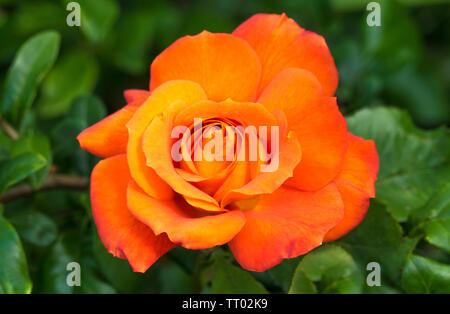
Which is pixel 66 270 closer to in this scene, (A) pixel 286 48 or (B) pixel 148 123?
(B) pixel 148 123

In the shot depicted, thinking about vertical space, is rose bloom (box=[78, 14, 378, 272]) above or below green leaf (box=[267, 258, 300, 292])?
above

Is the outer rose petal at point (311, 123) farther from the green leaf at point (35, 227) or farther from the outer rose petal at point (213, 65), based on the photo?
the green leaf at point (35, 227)

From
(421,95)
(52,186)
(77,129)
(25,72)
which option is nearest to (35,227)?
(52,186)

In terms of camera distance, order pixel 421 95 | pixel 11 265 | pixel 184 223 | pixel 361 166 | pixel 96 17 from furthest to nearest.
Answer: pixel 421 95 → pixel 96 17 → pixel 11 265 → pixel 361 166 → pixel 184 223

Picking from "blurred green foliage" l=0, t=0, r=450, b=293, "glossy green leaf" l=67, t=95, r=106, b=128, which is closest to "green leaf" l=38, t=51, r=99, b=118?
"blurred green foliage" l=0, t=0, r=450, b=293

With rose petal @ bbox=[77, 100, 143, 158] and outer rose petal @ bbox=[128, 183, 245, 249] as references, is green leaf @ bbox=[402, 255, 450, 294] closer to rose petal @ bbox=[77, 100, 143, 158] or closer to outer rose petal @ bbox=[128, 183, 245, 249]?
outer rose petal @ bbox=[128, 183, 245, 249]

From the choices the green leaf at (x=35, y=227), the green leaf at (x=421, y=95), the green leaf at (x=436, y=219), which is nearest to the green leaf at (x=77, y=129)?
the green leaf at (x=35, y=227)

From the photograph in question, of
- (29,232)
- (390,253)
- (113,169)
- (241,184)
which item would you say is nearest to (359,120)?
(390,253)
